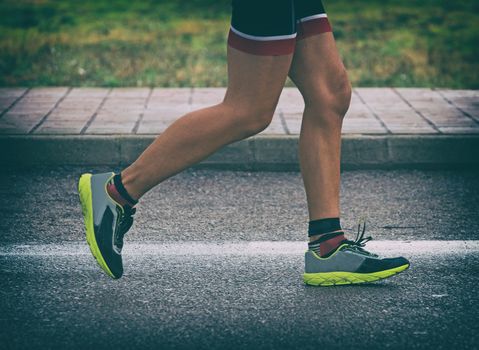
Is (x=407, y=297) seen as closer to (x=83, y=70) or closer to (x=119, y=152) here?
(x=119, y=152)

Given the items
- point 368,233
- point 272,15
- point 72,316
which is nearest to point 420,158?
point 368,233

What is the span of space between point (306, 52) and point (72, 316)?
49.7 inches

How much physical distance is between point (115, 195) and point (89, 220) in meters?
0.14

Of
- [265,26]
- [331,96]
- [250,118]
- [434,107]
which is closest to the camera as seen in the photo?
[265,26]

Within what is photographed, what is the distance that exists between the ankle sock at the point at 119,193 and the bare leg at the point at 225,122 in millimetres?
19

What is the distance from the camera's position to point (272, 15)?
11.5 ft

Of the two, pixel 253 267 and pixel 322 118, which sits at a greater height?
pixel 322 118

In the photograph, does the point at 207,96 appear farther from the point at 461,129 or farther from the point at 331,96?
the point at 331,96

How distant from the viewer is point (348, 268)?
3.75 metres

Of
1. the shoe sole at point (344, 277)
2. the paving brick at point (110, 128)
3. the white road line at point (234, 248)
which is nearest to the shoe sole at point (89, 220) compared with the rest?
the white road line at point (234, 248)

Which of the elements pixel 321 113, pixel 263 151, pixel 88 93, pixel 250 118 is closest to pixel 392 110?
pixel 263 151

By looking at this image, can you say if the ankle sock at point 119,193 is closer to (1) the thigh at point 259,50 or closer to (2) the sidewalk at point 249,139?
(1) the thigh at point 259,50

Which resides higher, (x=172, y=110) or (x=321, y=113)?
(x=321, y=113)

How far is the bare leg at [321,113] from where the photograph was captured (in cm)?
Result: 369
